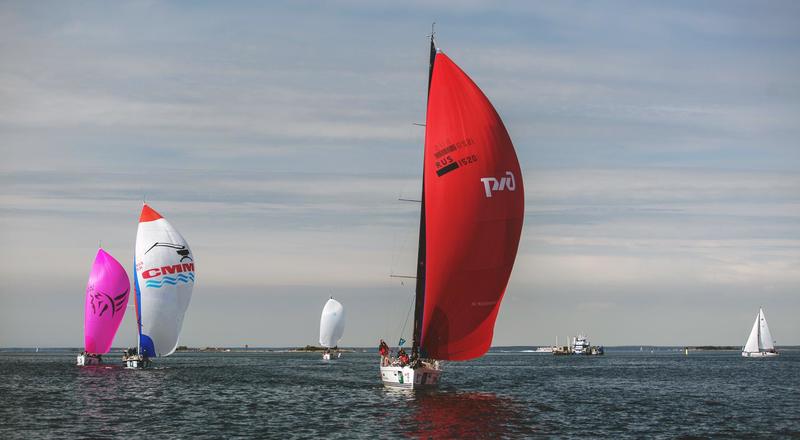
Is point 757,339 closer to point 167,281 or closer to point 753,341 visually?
point 753,341

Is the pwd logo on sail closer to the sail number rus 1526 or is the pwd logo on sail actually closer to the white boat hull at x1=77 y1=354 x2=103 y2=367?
the sail number rus 1526

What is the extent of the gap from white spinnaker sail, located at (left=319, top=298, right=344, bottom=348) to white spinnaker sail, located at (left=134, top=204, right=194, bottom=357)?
277 ft

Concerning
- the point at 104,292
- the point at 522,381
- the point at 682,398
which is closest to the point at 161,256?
the point at 104,292

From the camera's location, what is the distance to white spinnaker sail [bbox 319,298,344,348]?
17112 centimetres

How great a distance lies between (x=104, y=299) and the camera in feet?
323

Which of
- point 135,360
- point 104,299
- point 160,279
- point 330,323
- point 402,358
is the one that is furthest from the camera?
point 330,323

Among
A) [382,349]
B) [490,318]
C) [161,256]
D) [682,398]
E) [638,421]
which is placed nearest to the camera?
[638,421]

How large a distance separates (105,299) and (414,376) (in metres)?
54.0

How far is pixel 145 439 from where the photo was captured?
3934 centimetres

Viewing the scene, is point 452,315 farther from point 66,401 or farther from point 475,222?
point 66,401

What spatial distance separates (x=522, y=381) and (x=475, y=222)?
39943mm

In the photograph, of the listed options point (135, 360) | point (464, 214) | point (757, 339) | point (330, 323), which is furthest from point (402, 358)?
point (757, 339)

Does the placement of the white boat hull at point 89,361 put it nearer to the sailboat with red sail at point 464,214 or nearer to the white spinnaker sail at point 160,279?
the white spinnaker sail at point 160,279

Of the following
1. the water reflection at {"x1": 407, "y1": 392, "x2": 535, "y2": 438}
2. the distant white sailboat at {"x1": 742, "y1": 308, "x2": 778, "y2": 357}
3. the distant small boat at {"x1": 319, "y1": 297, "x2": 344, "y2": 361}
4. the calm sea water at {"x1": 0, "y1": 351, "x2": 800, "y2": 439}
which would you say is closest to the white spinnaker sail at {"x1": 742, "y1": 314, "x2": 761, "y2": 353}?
the distant white sailboat at {"x1": 742, "y1": 308, "x2": 778, "y2": 357}
